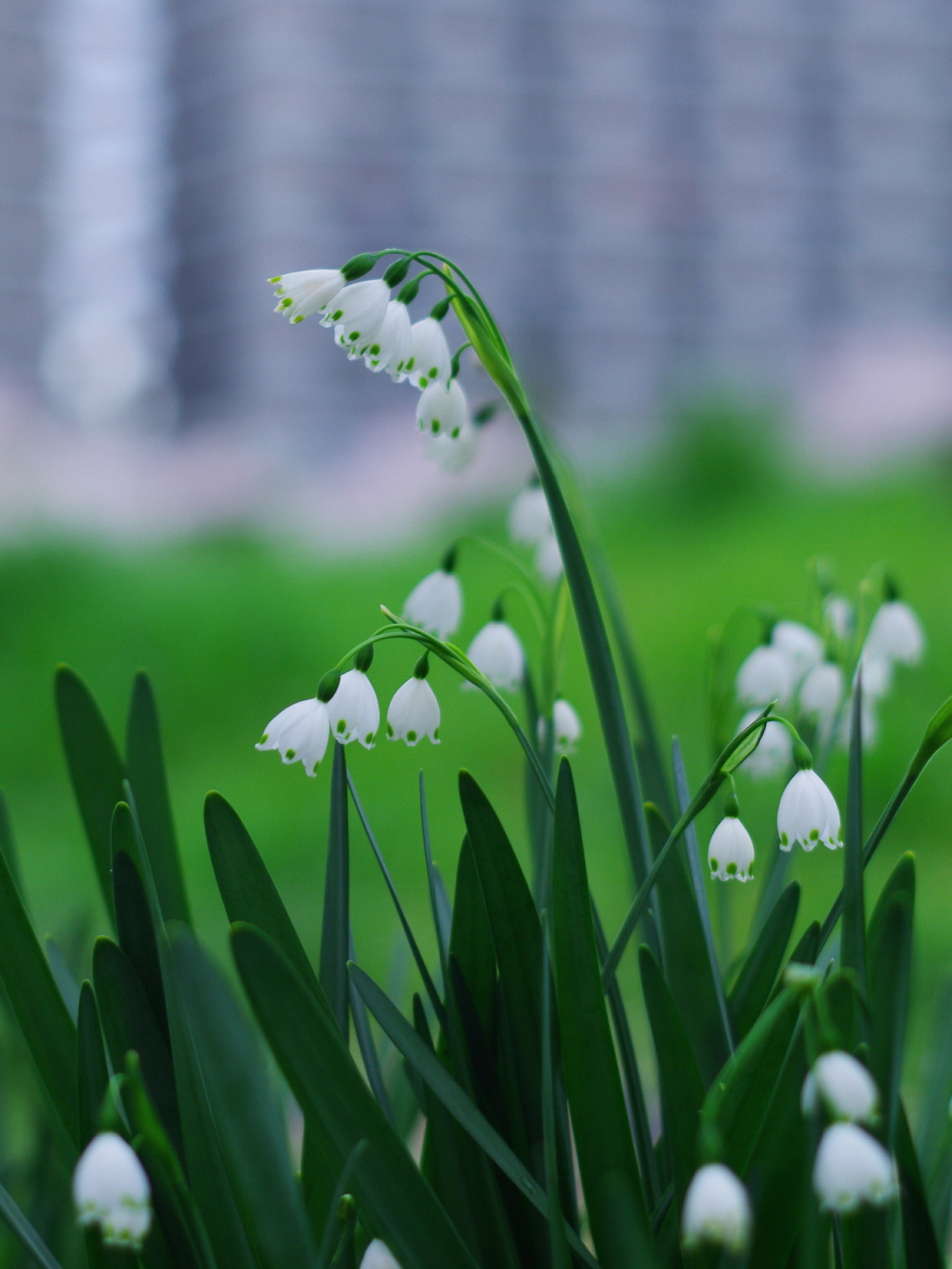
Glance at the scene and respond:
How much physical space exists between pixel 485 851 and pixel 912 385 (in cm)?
450

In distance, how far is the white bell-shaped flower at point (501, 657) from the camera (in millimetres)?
696

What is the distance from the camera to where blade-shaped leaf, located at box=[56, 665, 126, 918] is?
64 cm

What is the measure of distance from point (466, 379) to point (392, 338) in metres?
5.06

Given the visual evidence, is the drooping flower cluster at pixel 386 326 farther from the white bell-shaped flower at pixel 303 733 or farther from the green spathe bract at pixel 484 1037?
the white bell-shaped flower at pixel 303 733

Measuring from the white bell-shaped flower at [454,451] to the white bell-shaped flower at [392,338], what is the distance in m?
0.11

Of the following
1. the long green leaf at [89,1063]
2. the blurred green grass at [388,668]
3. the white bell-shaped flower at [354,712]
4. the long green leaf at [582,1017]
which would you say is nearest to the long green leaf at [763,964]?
the long green leaf at [582,1017]

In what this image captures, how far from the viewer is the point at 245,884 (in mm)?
521

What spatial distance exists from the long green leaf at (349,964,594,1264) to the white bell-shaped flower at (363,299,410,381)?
306 millimetres

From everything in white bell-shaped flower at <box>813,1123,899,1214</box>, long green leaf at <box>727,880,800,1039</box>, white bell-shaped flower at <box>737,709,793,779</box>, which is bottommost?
white bell-shaped flower at <box>813,1123,899,1214</box>

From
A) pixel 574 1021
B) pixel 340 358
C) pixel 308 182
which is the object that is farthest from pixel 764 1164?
pixel 308 182

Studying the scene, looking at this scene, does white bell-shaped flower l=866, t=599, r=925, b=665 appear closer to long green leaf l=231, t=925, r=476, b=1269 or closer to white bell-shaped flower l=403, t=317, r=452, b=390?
white bell-shaped flower l=403, t=317, r=452, b=390

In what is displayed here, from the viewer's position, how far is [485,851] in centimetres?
52

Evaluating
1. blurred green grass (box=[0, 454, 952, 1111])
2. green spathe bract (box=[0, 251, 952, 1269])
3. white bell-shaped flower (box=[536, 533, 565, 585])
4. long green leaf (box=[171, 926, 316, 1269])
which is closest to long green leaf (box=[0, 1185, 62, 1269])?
green spathe bract (box=[0, 251, 952, 1269])

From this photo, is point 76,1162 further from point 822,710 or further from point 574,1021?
point 822,710
